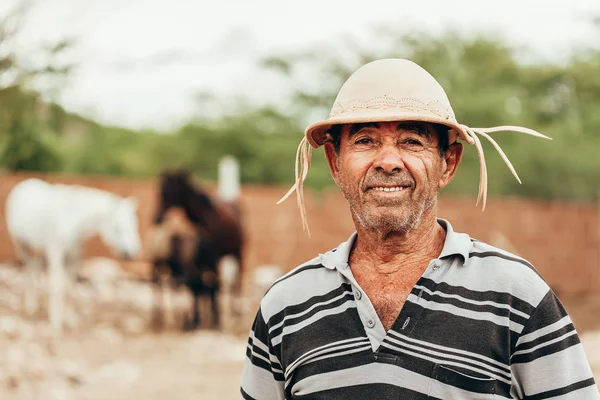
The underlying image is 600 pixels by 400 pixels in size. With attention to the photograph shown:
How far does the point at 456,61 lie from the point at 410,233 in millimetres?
21040

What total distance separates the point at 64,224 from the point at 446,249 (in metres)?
9.53

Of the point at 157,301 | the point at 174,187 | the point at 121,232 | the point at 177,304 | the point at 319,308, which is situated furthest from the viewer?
the point at 177,304

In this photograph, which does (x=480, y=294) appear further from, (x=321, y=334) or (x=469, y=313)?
(x=321, y=334)

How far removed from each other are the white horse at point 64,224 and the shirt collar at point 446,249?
915 cm

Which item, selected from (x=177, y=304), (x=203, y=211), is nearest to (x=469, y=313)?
(x=203, y=211)

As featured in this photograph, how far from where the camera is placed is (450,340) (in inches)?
66.4

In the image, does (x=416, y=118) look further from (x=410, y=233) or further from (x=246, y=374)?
(x=246, y=374)

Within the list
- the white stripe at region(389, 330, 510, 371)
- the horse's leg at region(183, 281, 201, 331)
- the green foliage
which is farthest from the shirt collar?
the green foliage

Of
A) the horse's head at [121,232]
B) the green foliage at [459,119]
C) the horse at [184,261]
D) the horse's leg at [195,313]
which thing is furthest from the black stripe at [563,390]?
the green foliage at [459,119]

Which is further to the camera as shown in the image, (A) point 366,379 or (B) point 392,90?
(B) point 392,90

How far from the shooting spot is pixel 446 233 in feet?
6.33

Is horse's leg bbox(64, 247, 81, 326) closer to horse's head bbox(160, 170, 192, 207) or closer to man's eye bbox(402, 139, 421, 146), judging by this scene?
horse's head bbox(160, 170, 192, 207)

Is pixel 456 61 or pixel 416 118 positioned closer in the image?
pixel 416 118

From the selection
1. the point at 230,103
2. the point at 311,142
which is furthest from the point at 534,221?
the point at 311,142
